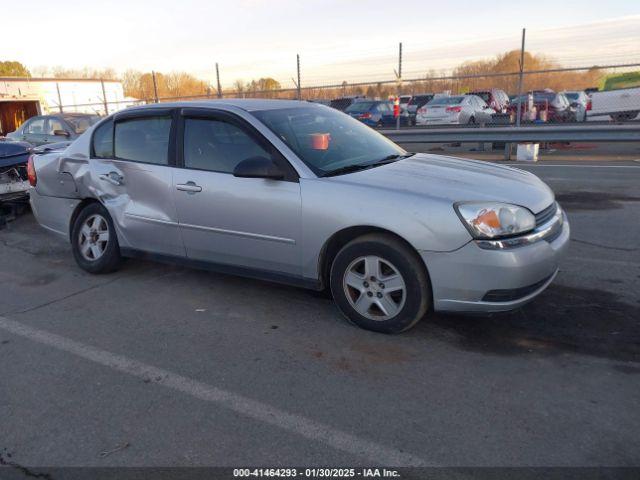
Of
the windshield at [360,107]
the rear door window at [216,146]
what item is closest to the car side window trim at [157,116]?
the rear door window at [216,146]

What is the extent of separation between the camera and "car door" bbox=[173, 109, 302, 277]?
3.99m

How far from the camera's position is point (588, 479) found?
234cm

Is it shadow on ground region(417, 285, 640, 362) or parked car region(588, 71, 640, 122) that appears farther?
parked car region(588, 71, 640, 122)

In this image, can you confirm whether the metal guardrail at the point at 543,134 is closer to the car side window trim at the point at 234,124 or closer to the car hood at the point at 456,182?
the car hood at the point at 456,182

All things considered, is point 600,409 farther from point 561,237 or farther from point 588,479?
point 561,237

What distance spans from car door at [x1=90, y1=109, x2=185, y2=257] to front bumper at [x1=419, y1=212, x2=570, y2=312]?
2.26 m

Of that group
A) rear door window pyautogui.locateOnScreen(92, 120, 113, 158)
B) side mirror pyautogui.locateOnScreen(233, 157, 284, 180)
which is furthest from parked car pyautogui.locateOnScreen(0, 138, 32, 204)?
side mirror pyautogui.locateOnScreen(233, 157, 284, 180)

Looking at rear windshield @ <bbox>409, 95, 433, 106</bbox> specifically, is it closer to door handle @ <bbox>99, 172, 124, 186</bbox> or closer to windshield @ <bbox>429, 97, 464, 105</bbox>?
windshield @ <bbox>429, 97, 464, 105</bbox>

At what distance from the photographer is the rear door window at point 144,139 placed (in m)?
4.70

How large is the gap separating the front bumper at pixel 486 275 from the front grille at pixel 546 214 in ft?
0.48

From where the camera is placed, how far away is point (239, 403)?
9.94 feet

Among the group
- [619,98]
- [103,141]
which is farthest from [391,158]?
[619,98]

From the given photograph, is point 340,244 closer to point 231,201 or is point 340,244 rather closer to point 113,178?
point 231,201

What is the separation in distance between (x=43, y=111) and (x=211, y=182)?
910 inches
